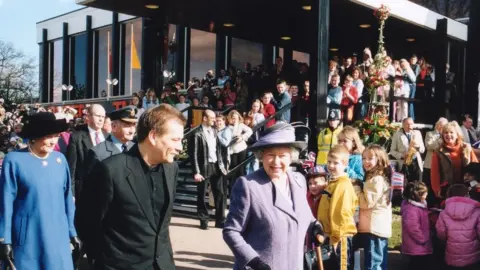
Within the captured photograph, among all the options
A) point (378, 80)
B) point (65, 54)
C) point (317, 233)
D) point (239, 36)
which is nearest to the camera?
point (317, 233)

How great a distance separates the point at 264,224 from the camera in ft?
12.8

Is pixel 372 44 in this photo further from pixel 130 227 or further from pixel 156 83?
pixel 130 227

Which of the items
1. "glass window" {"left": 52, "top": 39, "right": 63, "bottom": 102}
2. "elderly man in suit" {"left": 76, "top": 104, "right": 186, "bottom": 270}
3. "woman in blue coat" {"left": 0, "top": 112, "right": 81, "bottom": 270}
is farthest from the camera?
"glass window" {"left": 52, "top": 39, "right": 63, "bottom": 102}

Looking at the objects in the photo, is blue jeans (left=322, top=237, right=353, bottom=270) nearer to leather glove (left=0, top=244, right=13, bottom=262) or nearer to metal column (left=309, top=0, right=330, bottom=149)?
leather glove (left=0, top=244, right=13, bottom=262)

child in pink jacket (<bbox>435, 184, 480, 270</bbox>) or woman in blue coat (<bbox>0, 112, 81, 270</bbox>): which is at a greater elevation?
woman in blue coat (<bbox>0, 112, 81, 270</bbox>)

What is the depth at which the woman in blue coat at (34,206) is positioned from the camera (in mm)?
4984

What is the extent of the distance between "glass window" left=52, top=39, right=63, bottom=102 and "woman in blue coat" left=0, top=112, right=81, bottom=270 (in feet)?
113

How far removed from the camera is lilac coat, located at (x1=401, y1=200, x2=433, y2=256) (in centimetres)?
760

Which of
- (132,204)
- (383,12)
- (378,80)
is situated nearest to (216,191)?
(378,80)

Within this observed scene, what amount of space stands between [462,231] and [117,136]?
4.12 meters

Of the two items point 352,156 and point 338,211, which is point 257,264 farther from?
point 352,156

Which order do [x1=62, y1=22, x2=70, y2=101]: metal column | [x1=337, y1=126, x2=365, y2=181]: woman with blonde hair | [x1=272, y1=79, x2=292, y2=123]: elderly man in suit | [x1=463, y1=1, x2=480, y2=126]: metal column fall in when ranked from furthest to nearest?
1. [x1=62, y1=22, x2=70, y2=101]: metal column
2. [x1=463, y1=1, x2=480, y2=126]: metal column
3. [x1=272, y1=79, x2=292, y2=123]: elderly man in suit
4. [x1=337, y1=126, x2=365, y2=181]: woman with blonde hair

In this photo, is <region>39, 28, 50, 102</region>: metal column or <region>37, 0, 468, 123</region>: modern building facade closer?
<region>37, 0, 468, 123</region>: modern building facade

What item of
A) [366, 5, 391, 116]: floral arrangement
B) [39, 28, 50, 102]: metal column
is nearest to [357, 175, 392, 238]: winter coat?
[366, 5, 391, 116]: floral arrangement
